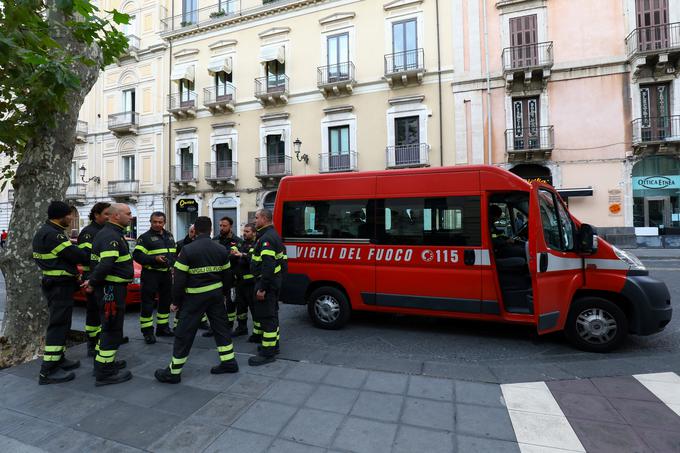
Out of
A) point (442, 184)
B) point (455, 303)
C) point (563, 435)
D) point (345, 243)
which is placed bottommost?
point (563, 435)

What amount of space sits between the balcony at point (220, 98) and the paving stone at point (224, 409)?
20644 mm

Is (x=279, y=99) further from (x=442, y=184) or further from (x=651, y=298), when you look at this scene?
(x=651, y=298)

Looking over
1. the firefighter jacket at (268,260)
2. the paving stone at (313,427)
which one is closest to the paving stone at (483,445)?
the paving stone at (313,427)

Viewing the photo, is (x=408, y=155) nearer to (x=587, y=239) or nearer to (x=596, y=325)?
(x=587, y=239)

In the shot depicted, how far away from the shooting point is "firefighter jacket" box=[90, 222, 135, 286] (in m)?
3.78

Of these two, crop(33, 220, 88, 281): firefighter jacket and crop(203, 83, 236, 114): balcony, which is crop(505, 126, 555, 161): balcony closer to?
crop(203, 83, 236, 114): balcony

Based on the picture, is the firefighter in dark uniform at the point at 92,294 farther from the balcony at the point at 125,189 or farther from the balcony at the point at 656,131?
the balcony at the point at 125,189

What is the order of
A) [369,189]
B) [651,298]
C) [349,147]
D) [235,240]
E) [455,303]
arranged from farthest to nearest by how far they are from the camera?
[349,147], [235,240], [369,189], [455,303], [651,298]

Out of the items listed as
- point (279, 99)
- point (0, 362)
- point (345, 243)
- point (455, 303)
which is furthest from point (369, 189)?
point (279, 99)

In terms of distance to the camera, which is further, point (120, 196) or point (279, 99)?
point (120, 196)

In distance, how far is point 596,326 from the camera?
179 inches

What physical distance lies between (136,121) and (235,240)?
74.0 ft

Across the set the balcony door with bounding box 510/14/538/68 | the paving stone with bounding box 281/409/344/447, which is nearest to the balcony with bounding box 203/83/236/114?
the balcony door with bounding box 510/14/538/68

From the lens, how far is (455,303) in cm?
502
